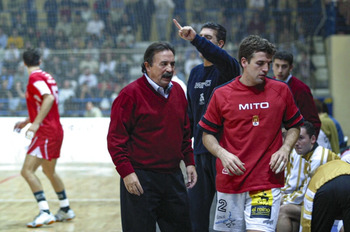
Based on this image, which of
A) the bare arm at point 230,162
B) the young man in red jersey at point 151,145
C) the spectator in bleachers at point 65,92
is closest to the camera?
the bare arm at point 230,162

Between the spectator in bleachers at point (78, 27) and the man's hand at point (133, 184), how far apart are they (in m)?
12.5

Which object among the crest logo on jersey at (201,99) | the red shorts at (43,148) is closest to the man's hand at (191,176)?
the crest logo on jersey at (201,99)

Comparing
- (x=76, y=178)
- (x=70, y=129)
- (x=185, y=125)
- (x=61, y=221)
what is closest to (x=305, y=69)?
(x=70, y=129)

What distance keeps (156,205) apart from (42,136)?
3423 mm

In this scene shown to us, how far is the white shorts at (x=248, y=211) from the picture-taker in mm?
3643

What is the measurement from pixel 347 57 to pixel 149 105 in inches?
494

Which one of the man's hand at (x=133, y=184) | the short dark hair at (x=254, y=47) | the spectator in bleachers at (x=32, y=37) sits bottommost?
the man's hand at (x=133, y=184)

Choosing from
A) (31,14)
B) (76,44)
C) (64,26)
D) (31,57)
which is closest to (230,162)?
(31,57)

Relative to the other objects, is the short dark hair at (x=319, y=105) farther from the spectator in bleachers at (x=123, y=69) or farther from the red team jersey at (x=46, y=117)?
the spectator in bleachers at (x=123, y=69)

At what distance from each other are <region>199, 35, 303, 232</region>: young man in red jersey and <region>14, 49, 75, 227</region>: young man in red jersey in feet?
11.3

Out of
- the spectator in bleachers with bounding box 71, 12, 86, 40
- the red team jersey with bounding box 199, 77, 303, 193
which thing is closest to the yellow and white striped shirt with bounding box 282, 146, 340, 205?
the red team jersey with bounding box 199, 77, 303, 193

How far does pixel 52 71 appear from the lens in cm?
1445

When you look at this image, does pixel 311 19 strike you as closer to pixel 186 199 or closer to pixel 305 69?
pixel 305 69

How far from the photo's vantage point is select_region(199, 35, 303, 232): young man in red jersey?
366 centimetres
